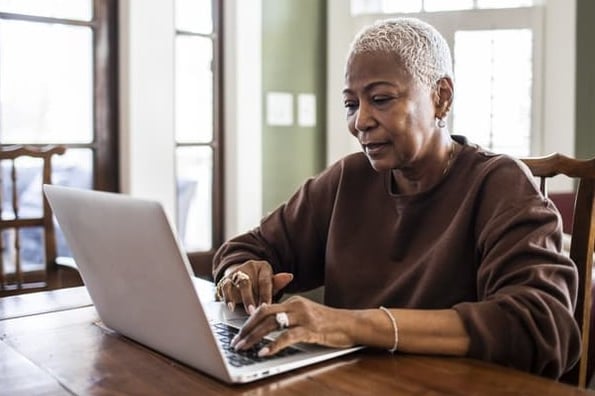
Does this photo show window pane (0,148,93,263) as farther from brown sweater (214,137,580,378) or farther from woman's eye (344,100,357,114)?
woman's eye (344,100,357,114)

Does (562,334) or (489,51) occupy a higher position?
(489,51)

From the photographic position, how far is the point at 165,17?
280cm

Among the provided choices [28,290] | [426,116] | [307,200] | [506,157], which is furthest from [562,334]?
[28,290]

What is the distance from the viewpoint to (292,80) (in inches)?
128

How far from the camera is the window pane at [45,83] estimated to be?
2.55 metres

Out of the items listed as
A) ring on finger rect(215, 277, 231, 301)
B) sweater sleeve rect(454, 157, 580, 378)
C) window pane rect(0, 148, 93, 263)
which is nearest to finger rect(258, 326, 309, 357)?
sweater sleeve rect(454, 157, 580, 378)

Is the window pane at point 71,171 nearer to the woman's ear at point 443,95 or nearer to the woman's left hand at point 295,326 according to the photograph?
the woman's ear at point 443,95

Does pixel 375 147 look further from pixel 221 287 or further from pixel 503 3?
pixel 503 3

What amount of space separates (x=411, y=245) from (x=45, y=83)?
1.77 metres

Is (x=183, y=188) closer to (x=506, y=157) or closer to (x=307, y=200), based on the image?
(x=307, y=200)

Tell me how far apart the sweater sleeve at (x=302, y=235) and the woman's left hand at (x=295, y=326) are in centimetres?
51

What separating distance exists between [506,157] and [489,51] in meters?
2.09

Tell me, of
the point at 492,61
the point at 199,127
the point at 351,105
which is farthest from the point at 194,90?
the point at 351,105

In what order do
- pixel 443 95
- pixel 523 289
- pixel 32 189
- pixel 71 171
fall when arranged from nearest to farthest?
1. pixel 523 289
2. pixel 443 95
3. pixel 32 189
4. pixel 71 171
